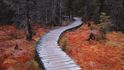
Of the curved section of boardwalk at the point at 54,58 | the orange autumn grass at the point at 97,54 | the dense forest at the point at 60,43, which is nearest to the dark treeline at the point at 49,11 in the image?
the dense forest at the point at 60,43

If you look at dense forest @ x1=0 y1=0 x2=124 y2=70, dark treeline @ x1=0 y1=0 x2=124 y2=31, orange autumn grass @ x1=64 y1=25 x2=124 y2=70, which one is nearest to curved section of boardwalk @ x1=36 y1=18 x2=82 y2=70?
dense forest @ x1=0 y1=0 x2=124 y2=70

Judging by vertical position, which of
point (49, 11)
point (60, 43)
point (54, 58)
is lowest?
A: point (60, 43)

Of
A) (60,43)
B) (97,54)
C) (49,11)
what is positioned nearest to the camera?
(97,54)

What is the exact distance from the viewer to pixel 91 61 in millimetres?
15547

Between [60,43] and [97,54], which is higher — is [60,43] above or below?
above

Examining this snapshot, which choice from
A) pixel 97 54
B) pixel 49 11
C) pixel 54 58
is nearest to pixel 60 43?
pixel 97 54

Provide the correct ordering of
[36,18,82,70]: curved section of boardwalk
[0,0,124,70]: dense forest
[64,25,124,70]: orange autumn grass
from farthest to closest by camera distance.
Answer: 1. [0,0,124,70]: dense forest
2. [64,25,124,70]: orange autumn grass
3. [36,18,82,70]: curved section of boardwalk

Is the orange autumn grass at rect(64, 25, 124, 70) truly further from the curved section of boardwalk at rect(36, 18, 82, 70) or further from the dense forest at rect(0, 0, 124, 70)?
the curved section of boardwalk at rect(36, 18, 82, 70)

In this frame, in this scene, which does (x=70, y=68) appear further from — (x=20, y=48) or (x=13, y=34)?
(x=13, y=34)

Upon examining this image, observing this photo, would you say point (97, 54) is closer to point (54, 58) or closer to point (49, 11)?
point (54, 58)

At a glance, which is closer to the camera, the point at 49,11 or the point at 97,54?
the point at 97,54

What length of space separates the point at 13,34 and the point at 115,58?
1426 cm

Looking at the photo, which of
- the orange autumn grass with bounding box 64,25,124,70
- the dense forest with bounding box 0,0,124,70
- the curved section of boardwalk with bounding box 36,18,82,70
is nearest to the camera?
the curved section of boardwalk with bounding box 36,18,82,70

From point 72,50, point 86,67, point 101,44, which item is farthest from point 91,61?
point 101,44
